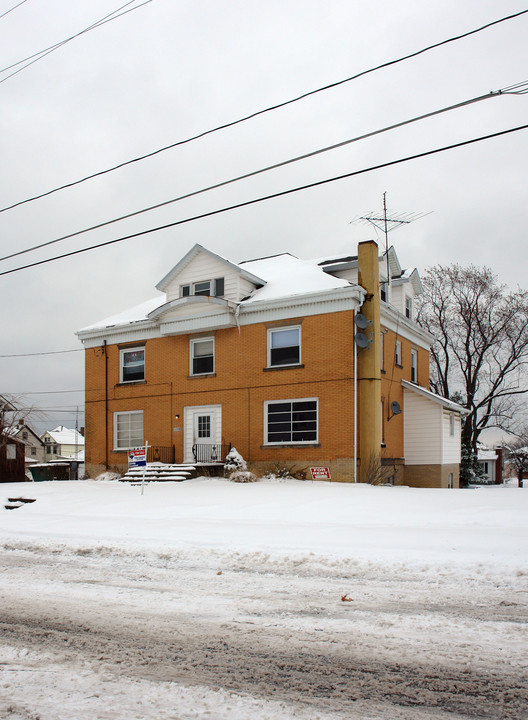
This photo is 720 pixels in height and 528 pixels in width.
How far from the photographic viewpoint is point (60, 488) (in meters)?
Answer: 19.2

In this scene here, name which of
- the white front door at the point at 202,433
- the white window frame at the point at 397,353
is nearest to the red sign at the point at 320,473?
the white front door at the point at 202,433

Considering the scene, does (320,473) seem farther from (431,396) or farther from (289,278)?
(289,278)

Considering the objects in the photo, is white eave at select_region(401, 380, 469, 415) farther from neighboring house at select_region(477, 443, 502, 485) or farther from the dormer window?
neighboring house at select_region(477, 443, 502, 485)

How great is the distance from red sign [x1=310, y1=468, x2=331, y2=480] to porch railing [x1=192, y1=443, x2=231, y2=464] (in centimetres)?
398

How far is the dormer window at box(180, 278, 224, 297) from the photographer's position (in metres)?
23.8

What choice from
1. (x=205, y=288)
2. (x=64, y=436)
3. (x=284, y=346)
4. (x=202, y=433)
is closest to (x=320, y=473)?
(x=284, y=346)

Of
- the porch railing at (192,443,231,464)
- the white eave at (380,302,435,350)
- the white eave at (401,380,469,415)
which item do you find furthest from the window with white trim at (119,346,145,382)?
the white eave at (401,380,469,415)

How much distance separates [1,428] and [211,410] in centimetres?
993

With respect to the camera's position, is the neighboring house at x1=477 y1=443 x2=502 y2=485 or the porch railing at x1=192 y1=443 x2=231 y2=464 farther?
the neighboring house at x1=477 y1=443 x2=502 y2=485

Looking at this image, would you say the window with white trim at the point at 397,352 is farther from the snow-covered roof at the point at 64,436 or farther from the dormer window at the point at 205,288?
the snow-covered roof at the point at 64,436

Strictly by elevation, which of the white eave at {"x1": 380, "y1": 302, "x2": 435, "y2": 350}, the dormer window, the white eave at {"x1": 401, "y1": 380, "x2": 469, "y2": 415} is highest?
the dormer window

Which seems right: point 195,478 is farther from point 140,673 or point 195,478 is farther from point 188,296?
point 140,673

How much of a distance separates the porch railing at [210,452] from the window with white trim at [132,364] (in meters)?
4.53

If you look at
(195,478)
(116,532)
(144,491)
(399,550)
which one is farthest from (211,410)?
(399,550)
